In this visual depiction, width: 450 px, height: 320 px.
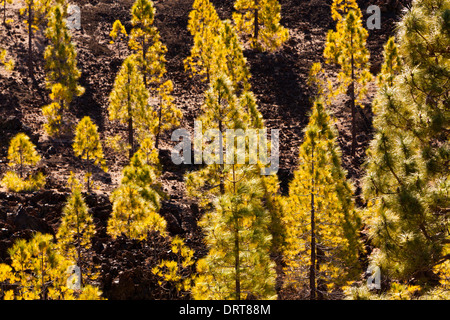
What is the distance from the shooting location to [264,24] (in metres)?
46.2

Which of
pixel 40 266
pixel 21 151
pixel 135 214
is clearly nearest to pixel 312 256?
pixel 135 214

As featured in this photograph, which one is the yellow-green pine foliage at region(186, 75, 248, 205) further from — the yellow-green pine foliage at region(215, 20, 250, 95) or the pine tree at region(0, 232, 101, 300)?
the yellow-green pine foliage at region(215, 20, 250, 95)

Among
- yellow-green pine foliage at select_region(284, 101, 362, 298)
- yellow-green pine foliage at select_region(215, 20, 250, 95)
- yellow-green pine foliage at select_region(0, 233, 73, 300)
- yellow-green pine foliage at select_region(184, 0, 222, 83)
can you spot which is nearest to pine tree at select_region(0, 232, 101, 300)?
yellow-green pine foliage at select_region(0, 233, 73, 300)

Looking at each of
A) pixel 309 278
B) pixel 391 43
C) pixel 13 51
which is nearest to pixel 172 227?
pixel 309 278

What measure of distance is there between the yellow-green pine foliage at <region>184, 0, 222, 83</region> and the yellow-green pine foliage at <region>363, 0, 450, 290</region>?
89.7 ft

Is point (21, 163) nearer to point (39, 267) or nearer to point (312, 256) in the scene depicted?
point (39, 267)

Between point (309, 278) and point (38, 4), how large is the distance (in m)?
30.9

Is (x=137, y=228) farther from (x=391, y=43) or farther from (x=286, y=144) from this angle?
(x=391, y=43)

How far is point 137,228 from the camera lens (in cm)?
2261

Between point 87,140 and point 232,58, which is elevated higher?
point 232,58

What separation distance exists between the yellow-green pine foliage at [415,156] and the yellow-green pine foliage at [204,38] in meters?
27.3

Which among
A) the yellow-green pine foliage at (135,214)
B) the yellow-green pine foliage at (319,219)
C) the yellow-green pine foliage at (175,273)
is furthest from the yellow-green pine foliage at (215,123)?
the yellow-green pine foliage at (319,219)

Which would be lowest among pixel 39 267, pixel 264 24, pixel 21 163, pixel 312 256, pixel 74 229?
pixel 312 256

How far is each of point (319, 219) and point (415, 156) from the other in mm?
10606
